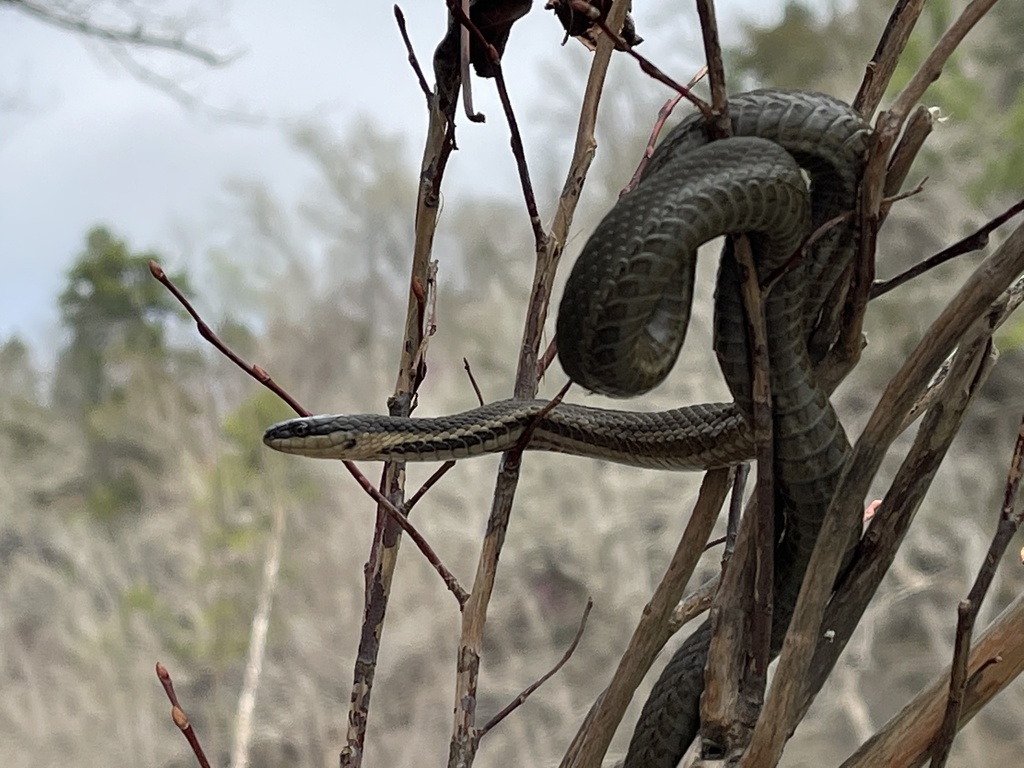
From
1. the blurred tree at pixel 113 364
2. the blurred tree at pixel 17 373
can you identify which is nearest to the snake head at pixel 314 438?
the blurred tree at pixel 113 364

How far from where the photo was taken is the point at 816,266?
0.36m

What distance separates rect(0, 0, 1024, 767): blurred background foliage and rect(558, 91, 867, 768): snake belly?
1.73 m

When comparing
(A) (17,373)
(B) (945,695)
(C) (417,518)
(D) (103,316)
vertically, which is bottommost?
(B) (945,695)

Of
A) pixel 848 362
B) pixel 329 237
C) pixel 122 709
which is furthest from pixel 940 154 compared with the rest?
pixel 122 709

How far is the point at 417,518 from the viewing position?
2471 mm

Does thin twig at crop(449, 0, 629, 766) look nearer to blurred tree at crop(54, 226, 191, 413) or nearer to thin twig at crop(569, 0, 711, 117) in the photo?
thin twig at crop(569, 0, 711, 117)

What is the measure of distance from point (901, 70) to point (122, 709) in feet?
8.10

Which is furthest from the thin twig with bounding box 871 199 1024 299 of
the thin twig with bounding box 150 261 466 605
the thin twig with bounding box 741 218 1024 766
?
the thin twig with bounding box 150 261 466 605

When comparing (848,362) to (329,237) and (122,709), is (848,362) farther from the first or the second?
(329,237)

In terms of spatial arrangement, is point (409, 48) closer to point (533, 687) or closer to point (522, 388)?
point (522, 388)

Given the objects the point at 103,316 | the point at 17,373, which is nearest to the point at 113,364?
the point at 103,316

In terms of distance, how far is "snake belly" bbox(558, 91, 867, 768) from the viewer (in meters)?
0.33

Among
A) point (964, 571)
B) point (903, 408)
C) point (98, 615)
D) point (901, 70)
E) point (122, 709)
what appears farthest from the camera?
point (98, 615)

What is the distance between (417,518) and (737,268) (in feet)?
7.22
